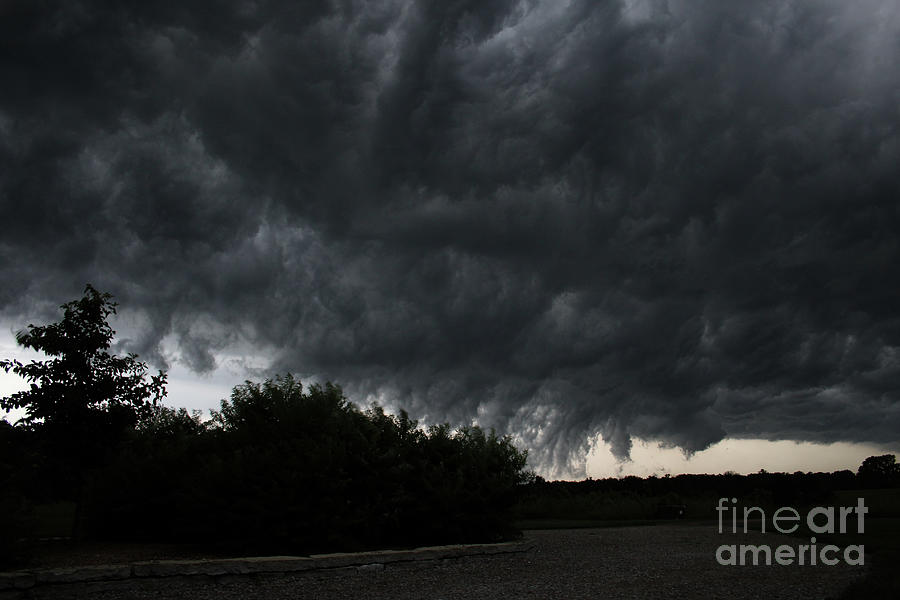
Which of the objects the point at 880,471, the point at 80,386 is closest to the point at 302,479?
the point at 80,386

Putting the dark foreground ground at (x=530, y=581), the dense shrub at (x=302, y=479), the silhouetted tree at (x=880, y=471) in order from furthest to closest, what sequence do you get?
the silhouetted tree at (x=880, y=471)
the dense shrub at (x=302, y=479)
the dark foreground ground at (x=530, y=581)

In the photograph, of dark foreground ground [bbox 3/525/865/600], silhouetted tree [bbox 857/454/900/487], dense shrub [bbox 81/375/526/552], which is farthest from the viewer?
silhouetted tree [bbox 857/454/900/487]

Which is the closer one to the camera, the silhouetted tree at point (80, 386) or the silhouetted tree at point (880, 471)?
the silhouetted tree at point (80, 386)

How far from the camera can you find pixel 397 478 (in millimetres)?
16062

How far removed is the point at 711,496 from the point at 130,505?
32045 mm

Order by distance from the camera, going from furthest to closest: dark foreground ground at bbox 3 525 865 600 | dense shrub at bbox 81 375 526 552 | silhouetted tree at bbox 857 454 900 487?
silhouetted tree at bbox 857 454 900 487 < dense shrub at bbox 81 375 526 552 < dark foreground ground at bbox 3 525 865 600

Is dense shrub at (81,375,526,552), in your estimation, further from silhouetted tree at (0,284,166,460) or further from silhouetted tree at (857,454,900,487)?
silhouetted tree at (857,454,900,487)

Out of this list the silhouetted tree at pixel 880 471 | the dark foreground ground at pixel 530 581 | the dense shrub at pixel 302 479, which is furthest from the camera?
the silhouetted tree at pixel 880 471

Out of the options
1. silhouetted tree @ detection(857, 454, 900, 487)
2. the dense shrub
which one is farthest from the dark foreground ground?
silhouetted tree @ detection(857, 454, 900, 487)

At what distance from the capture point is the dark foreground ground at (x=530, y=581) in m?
9.84

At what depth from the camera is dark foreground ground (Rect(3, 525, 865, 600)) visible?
9836mm

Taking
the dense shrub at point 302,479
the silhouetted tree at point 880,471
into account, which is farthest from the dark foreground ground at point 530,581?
the silhouetted tree at point 880,471

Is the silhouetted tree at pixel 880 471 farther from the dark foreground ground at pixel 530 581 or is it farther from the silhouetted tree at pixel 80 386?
the silhouetted tree at pixel 80 386

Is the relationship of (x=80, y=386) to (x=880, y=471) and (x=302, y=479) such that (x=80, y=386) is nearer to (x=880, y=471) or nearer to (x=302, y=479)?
(x=302, y=479)
